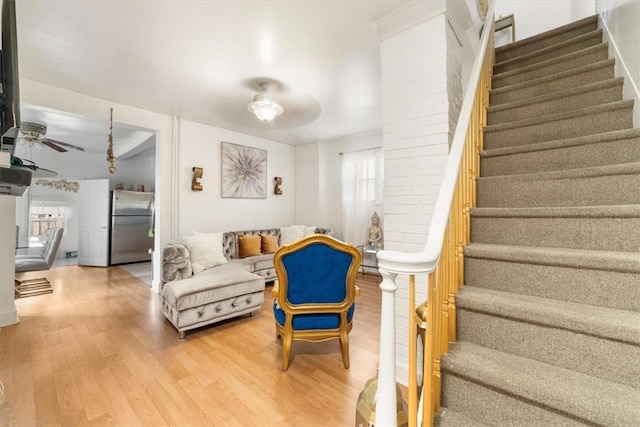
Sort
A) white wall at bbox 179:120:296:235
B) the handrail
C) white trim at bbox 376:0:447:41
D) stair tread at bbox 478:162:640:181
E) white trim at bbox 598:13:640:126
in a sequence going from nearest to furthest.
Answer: the handrail → stair tread at bbox 478:162:640:181 → white trim at bbox 598:13:640:126 → white trim at bbox 376:0:447:41 → white wall at bbox 179:120:296:235

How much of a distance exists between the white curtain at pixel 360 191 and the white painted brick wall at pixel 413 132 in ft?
9.00

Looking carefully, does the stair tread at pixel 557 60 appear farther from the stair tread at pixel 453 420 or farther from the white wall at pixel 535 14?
the stair tread at pixel 453 420

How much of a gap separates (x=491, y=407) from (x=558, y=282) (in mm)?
A: 630

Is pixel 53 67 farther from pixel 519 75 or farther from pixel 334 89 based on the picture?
pixel 519 75

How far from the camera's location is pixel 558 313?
102cm

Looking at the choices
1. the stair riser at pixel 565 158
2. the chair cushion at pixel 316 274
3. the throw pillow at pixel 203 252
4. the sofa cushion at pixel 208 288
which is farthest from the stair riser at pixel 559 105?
the throw pillow at pixel 203 252

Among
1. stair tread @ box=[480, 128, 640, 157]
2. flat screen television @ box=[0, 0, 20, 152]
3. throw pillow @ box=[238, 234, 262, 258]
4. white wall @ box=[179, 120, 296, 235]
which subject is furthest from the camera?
throw pillow @ box=[238, 234, 262, 258]

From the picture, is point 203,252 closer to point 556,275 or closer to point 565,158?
point 556,275

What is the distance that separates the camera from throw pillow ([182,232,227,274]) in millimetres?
3410

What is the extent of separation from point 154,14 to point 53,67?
1.61 m

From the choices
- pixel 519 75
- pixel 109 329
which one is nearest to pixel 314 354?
pixel 109 329

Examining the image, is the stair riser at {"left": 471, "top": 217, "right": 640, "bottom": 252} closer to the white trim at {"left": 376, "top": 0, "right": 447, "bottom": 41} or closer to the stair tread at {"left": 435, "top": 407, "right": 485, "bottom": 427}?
the stair tread at {"left": 435, "top": 407, "right": 485, "bottom": 427}

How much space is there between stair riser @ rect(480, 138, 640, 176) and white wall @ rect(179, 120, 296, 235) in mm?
4087

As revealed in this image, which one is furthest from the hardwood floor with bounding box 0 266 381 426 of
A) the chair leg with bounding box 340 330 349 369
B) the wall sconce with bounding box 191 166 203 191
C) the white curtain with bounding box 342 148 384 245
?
the white curtain with bounding box 342 148 384 245
